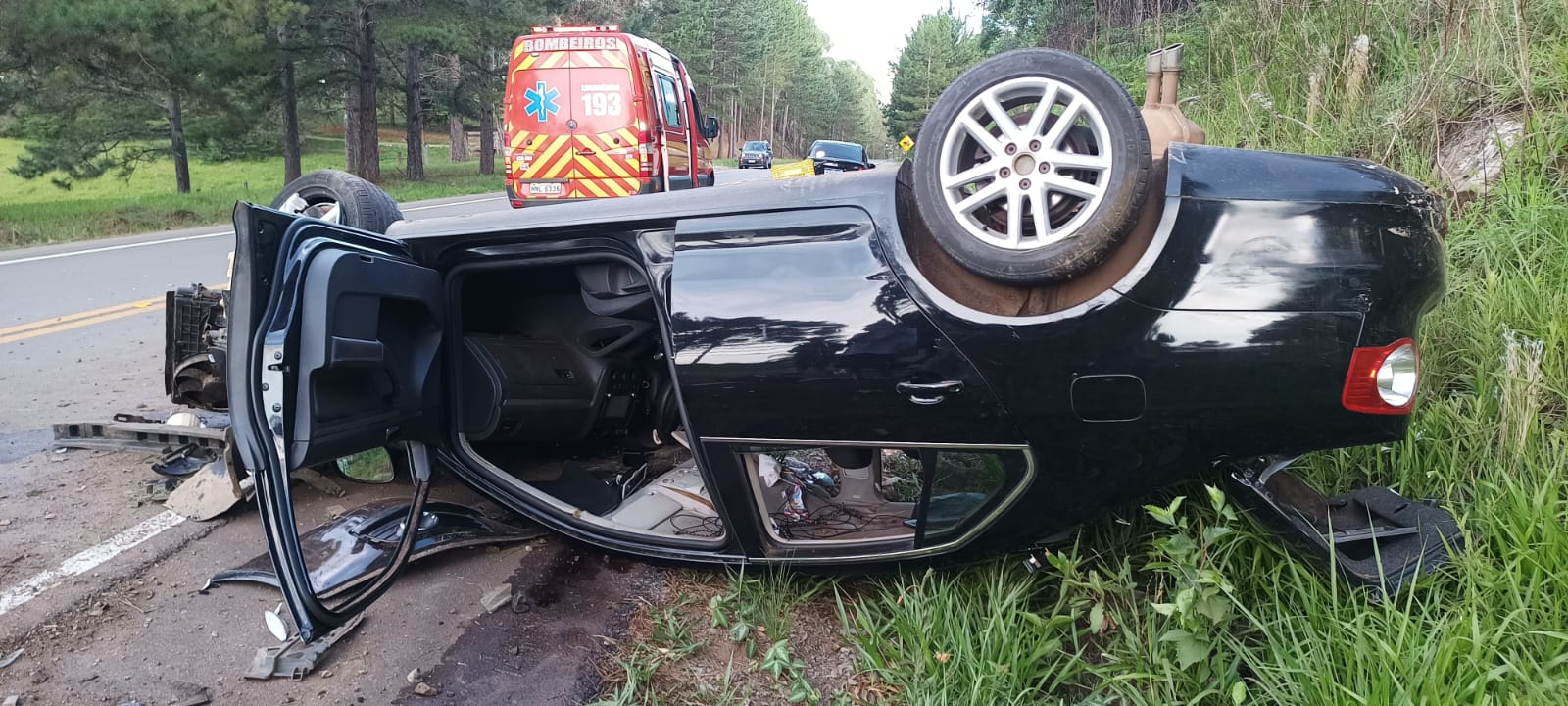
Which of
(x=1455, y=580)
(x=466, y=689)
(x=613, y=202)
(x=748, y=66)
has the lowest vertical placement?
(x=466, y=689)

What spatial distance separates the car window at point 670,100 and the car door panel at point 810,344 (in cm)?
879

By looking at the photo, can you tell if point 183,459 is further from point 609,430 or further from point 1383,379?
point 1383,379

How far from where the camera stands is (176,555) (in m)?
2.96

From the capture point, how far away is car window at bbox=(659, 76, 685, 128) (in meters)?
10.7

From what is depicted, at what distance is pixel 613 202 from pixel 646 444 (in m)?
1.57

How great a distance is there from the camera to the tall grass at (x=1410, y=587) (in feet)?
6.12

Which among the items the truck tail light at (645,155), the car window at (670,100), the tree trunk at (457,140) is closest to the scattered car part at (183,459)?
the truck tail light at (645,155)

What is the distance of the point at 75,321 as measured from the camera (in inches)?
259

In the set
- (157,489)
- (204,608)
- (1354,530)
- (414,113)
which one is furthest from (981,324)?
(414,113)

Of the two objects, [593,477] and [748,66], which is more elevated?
[748,66]

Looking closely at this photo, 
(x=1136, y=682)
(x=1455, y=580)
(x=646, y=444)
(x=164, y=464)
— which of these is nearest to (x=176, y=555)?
(x=164, y=464)

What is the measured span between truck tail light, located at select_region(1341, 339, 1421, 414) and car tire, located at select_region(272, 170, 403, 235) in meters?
2.86

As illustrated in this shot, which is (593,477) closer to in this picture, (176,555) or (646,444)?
(646,444)

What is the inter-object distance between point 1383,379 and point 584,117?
9.36 metres
